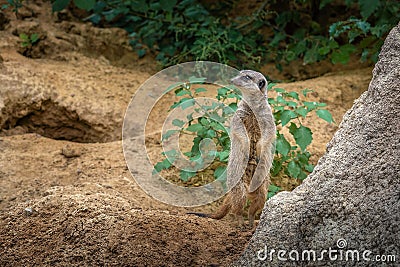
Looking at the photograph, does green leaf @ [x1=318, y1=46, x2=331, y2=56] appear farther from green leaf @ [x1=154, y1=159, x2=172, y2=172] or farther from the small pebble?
the small pebble

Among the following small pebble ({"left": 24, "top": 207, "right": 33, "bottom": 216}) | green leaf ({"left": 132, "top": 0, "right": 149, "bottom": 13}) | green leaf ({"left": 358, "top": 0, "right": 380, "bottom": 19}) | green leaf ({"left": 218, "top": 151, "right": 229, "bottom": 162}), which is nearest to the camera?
small pebble ({"left": 24, "top": 207, "right": 33, "bottom": 216})

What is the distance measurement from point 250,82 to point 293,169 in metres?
0.88

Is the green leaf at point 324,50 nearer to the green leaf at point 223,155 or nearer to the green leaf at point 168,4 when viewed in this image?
the green leaf at point 168,4

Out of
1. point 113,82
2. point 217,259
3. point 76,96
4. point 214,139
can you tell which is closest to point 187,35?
point 113,82

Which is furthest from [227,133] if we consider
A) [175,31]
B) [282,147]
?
[175,31]

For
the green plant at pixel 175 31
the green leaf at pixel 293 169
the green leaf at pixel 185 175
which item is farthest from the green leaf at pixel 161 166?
the green plant at pixel 175 31

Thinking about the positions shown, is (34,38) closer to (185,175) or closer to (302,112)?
(185,175)

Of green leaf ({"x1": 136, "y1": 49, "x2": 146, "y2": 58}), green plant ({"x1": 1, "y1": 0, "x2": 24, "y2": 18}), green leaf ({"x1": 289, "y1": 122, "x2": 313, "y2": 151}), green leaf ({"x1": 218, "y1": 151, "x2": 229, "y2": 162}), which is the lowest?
green leaf ({"x1": 136, "y1": 49, "x2": 146, "y2": 58})

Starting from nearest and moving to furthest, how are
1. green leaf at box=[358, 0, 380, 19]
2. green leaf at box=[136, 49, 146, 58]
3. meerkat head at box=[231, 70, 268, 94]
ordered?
meerkat head at box=[231, 70, 268, 94], green leaf at box=[358, 0, 380, 19], green leaf at box=[136, 49, 146, 58]

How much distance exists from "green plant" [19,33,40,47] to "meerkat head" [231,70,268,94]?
2867 mm

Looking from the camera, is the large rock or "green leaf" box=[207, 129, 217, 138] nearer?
the large rock

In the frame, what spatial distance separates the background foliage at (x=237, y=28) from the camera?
517 centimetres

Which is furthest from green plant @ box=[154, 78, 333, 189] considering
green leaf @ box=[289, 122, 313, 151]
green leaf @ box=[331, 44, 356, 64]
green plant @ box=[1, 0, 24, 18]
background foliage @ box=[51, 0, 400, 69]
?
green plant @ box=[1, 0, 24, 18]

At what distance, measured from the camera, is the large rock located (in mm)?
2094
